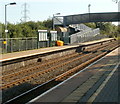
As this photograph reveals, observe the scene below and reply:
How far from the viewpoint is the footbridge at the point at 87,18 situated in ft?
181

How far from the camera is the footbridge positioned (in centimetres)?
5506

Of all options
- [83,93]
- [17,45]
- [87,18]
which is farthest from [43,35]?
[83,93]

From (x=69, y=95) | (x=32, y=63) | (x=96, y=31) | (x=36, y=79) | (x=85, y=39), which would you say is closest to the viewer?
(x=69, y=95)

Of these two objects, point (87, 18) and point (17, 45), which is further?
point (87, 18)

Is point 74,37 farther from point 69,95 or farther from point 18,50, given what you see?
point 69,95

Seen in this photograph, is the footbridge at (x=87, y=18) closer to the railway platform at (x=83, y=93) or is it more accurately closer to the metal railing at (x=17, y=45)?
the metal railing at (x=17, y=45)

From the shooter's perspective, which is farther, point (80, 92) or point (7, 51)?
point (7, 51)

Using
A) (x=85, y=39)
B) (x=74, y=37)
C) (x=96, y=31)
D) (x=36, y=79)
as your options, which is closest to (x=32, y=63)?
(x=36, y=79)

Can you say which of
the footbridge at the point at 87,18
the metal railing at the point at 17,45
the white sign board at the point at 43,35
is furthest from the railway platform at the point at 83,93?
the footbridge at the point at 87,18

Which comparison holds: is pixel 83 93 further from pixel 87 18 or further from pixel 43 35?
pixel 87 18

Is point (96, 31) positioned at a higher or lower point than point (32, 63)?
higher

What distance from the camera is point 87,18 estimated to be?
185ft

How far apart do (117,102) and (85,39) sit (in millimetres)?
51674

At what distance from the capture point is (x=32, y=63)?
70.2ft
